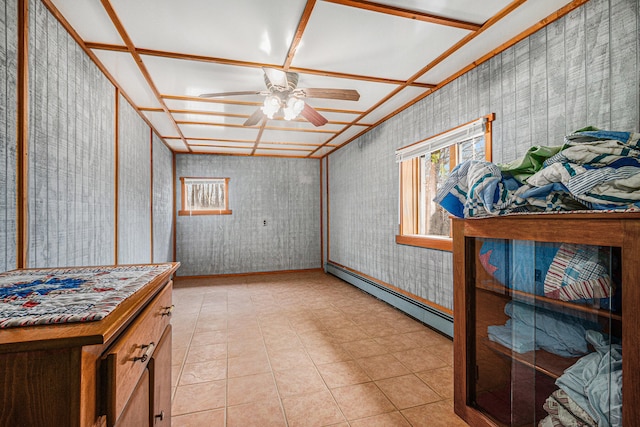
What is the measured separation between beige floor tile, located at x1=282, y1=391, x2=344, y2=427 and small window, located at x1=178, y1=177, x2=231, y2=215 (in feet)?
15.7

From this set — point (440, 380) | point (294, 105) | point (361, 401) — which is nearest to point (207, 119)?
point (294, 105)

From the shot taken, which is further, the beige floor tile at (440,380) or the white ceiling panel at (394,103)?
the white ceiling panel at (394,103)

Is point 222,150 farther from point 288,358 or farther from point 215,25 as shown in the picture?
point 288,358

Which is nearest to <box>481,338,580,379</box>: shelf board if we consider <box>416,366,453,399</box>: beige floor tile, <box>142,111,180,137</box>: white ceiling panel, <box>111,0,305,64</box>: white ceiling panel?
<box>416,366,453,399</box>: beige floor tile

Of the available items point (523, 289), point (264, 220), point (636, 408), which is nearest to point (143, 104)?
point (264, 220)

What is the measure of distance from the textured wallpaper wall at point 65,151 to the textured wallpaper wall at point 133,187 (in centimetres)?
39

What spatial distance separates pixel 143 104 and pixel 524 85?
3828 mm

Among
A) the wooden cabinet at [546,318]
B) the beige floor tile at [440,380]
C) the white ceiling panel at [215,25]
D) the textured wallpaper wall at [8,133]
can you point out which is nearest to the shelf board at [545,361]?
A: the wooden cabinet at [546,318]

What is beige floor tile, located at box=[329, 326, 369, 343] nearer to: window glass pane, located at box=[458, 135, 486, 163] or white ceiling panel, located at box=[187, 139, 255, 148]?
window glass pane, located at box=[458, 135, 486, 163]

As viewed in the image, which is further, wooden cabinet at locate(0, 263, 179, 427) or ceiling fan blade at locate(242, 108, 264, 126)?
ceiling fan blade at locate(242, 108, 264, 126)

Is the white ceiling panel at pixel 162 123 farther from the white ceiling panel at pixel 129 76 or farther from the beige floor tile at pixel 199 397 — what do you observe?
the beige floor tile at pixel 199 397

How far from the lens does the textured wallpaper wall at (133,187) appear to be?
→ 3209 millimetres

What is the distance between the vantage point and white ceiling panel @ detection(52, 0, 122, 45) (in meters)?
1.90

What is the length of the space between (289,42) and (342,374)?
2.57m
